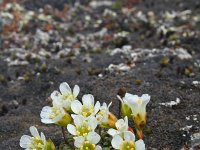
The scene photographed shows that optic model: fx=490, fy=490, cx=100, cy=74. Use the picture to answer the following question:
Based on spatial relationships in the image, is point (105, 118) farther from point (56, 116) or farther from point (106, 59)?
point (106, 59)

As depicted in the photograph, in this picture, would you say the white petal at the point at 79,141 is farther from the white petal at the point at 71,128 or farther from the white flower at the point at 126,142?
the white flower at the point at 126,142

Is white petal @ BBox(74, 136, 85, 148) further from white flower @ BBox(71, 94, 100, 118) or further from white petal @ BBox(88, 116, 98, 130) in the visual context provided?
white flower @ BBox(71, 94, 100, 118)

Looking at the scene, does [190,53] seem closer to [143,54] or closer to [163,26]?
[143,54]

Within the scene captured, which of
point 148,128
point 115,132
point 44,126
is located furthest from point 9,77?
point 115,132

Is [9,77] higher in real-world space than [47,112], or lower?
lower

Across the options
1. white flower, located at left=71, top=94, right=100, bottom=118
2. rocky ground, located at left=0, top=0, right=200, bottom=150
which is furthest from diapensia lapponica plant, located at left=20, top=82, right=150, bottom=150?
rocky ground, located at left=0, top=0, right=200, bottom=150

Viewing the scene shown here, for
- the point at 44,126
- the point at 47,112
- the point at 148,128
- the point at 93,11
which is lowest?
the point at 93,11

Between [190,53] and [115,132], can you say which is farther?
[190,53]
